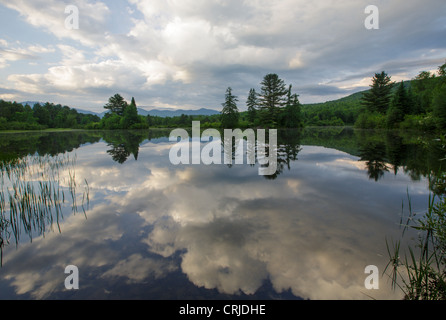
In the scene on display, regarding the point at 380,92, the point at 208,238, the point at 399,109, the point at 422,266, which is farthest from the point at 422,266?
the point at 380,92

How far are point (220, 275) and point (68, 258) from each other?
2776mm

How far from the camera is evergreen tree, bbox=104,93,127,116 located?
253 feet

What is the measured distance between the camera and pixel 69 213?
18.6 feet

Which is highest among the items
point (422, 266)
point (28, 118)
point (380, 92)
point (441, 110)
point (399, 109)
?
point (380, 92)

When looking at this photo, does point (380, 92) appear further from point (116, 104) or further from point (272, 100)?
point (116, 104)

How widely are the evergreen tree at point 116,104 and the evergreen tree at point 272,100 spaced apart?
54.6 meters

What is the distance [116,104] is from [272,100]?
5860 centimetres

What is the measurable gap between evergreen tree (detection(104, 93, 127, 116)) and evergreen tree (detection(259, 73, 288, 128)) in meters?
54.6

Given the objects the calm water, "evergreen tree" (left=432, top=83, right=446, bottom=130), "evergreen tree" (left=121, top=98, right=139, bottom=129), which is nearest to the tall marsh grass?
the calm water

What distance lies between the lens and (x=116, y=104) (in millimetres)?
77750

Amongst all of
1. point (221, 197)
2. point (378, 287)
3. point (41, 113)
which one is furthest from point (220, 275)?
point (41, 113)

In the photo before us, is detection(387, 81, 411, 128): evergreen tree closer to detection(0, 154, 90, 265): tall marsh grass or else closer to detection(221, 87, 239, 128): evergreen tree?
detection(221, 87, 239, 128): evergreen tree
